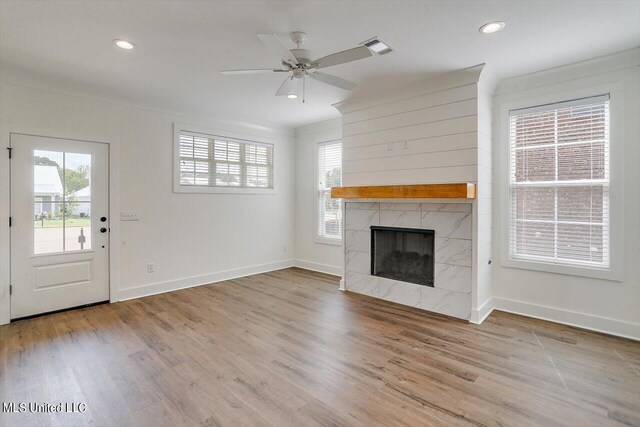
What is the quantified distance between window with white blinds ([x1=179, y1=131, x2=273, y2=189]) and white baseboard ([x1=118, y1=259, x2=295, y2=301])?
4.89 ft

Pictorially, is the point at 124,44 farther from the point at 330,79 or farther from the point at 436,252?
the point at 436,252

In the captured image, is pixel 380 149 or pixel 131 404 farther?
pixel 380 149

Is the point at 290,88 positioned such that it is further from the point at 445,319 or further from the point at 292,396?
the point at 445,319

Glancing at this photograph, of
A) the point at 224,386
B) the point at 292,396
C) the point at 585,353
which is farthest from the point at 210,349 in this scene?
the point at 585,353

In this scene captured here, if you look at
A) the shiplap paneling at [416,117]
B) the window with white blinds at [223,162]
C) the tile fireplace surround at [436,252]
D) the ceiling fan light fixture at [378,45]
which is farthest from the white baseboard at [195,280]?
the ceiling fan light fixture at [378,45]

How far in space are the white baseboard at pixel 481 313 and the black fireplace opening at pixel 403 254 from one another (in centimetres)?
58

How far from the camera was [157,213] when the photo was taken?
15.4 feet

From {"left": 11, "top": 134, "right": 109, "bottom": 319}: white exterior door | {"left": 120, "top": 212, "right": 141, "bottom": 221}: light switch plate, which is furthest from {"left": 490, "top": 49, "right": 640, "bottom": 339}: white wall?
{"left": 11, "top": 134, "right": 109, "bottom": 319}: white exterior door

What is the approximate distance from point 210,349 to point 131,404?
2.69ft

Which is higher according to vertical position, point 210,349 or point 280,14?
point 280,14

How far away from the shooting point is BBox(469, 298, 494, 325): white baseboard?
11.5 feet

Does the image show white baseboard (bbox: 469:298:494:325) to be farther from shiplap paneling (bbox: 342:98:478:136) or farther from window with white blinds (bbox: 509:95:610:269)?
shiplap paneling (bbox: 342:98:478:136)

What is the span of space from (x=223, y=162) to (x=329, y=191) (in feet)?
6.29

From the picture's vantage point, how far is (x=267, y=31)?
8.64 feet
